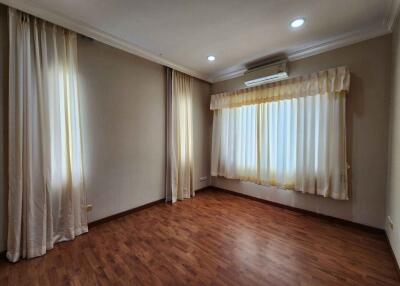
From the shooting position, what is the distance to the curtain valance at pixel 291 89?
247 cm

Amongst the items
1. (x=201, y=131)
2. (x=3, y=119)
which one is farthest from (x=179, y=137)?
(x=3, y=119)

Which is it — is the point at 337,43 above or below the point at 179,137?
above

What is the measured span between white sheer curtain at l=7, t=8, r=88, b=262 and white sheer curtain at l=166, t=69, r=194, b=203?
1513 mm

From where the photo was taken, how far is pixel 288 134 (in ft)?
9.93

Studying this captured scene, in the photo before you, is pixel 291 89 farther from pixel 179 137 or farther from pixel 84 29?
pixel 84 29

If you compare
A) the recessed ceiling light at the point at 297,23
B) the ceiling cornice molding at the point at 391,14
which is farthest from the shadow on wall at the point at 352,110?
the recessed ceiling light at the point at 297,23

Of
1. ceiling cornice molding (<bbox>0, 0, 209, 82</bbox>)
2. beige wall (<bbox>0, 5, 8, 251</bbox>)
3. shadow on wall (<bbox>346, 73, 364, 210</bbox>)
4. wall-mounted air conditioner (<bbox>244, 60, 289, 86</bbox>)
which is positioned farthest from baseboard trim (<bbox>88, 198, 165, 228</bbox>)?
shadow on wall (<bbox>346, 73, 364, 210</bbox>)

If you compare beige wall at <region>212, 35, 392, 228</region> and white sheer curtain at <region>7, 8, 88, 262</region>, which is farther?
beige wall at <region>212, 35, 392, 228</region>

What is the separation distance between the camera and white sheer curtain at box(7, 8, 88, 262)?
182cm

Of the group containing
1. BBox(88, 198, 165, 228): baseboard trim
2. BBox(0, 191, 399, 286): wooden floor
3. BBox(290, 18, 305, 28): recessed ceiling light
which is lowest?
BBox(0, 191, 399, 286): wooden floor

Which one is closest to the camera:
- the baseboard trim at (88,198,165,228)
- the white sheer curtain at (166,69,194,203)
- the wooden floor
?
the wooden floor

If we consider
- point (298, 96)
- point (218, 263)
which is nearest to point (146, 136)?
point (218, 263)

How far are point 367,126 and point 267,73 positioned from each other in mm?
1635

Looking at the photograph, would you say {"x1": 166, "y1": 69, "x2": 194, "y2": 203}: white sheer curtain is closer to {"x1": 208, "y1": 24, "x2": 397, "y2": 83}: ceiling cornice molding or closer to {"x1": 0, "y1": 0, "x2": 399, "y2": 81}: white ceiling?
{"x1": 0, "y1": 0, "x2": 399, "y2": 81}: white ceiling
